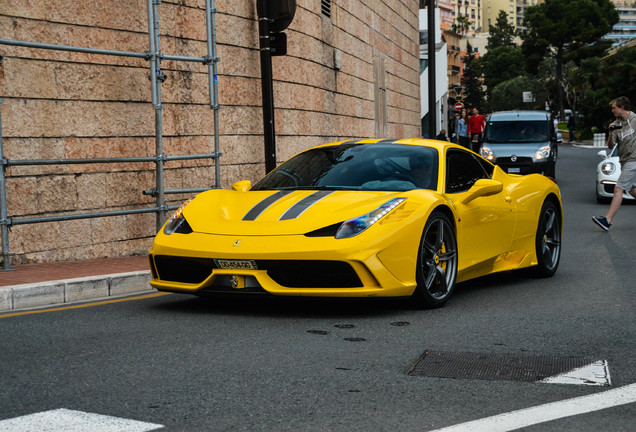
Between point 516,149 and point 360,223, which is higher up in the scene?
point 516,149

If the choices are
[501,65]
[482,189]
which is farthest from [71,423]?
[501,65]

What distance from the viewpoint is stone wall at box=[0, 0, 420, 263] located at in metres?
9.57

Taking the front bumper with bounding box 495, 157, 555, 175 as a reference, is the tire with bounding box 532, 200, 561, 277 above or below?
below

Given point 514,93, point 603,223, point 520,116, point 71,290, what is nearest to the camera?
point 71,290

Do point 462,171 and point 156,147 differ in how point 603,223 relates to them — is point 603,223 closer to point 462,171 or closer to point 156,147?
point 462,171

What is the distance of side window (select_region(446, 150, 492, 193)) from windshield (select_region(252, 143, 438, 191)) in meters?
0.16

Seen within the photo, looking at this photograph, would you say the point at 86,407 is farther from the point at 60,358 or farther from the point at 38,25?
the point at 38,25

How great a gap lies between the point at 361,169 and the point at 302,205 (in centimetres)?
92

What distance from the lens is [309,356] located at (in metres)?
5.16

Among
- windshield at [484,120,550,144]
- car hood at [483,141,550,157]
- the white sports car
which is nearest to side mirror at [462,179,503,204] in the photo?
the white sports car

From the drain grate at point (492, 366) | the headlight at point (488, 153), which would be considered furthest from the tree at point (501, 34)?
the drain grate at point (492, 366)

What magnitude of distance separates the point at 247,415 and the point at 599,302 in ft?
13.3

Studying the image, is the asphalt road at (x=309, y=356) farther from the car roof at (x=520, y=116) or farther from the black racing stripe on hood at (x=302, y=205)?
the car roof at (x=520, y=116)

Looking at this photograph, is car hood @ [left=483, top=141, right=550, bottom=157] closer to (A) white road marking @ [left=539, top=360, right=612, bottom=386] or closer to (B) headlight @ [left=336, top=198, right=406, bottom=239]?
(B) headlight @ [left=336, top=198, right=406, bottom=239]
